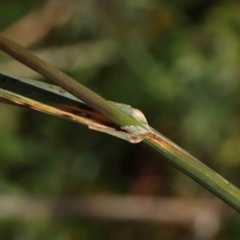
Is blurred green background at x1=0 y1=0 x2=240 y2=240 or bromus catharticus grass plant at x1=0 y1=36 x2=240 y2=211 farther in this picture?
blurred green background at x1=0 y1=0 x2=240 y2=240

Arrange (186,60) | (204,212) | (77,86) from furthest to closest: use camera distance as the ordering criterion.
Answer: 1. (204,212)
2. (186,60)
3. (77,86)

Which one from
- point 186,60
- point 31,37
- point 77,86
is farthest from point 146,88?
point 77,86

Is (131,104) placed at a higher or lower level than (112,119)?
higher

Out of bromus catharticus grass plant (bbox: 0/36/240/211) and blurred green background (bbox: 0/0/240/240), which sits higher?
blurred green background (bbox: 0/0/240/240)

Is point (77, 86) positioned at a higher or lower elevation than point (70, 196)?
lower

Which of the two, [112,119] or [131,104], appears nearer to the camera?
[112,119]

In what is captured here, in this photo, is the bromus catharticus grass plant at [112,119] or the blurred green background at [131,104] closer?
the bromus catharticus grass plant at [112,119]

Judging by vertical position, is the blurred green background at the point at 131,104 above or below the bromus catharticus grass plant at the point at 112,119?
above

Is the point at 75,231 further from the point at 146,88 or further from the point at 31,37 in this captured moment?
the point at 31,37
